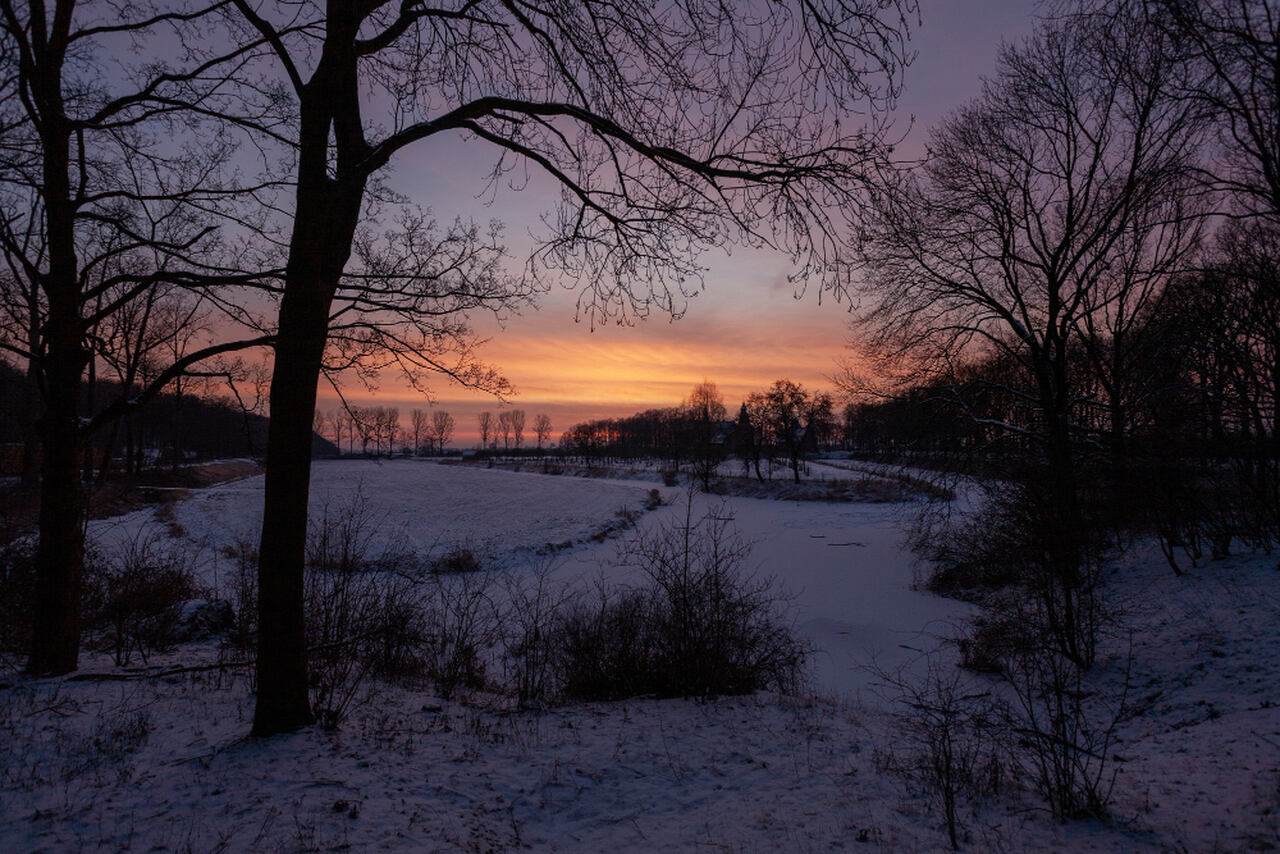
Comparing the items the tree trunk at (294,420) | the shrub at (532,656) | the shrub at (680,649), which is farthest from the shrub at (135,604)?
the shrub at (680,649)

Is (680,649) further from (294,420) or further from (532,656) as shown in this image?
(294,420)

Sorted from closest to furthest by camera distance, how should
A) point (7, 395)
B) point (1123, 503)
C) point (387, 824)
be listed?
point (387, 824)
point (1123, 503)
point (7, 395)

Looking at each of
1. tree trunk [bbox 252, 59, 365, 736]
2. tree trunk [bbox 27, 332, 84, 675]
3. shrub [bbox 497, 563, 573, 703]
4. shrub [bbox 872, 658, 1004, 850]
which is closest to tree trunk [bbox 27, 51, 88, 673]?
tree trunk [bbox 27, 332, 84, 675]

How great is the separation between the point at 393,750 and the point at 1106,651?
11305mm

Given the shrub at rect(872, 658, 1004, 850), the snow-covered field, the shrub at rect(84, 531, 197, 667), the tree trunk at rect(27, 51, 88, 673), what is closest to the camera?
the snow-covered field

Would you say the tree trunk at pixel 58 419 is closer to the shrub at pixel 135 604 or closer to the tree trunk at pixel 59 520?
the tree trunk at pixel 59 520

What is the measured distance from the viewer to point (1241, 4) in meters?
4.58

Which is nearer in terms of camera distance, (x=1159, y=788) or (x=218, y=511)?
(x=1159, y=788)

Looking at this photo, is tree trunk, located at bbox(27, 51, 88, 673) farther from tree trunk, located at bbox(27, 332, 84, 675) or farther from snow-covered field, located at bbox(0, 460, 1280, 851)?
snow-covered field, located at bbox(0, 460, 1280, 851)

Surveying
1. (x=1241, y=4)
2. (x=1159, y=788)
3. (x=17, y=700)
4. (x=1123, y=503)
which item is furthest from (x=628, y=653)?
(x=1123, y=503)

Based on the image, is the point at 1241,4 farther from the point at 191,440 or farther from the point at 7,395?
the point at 191,440

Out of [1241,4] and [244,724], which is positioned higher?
[1241,4]

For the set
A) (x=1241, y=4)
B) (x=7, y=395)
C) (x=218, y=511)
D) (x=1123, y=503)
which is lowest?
(x=218, y=511)

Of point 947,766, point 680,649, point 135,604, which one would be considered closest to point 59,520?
point 135,604
